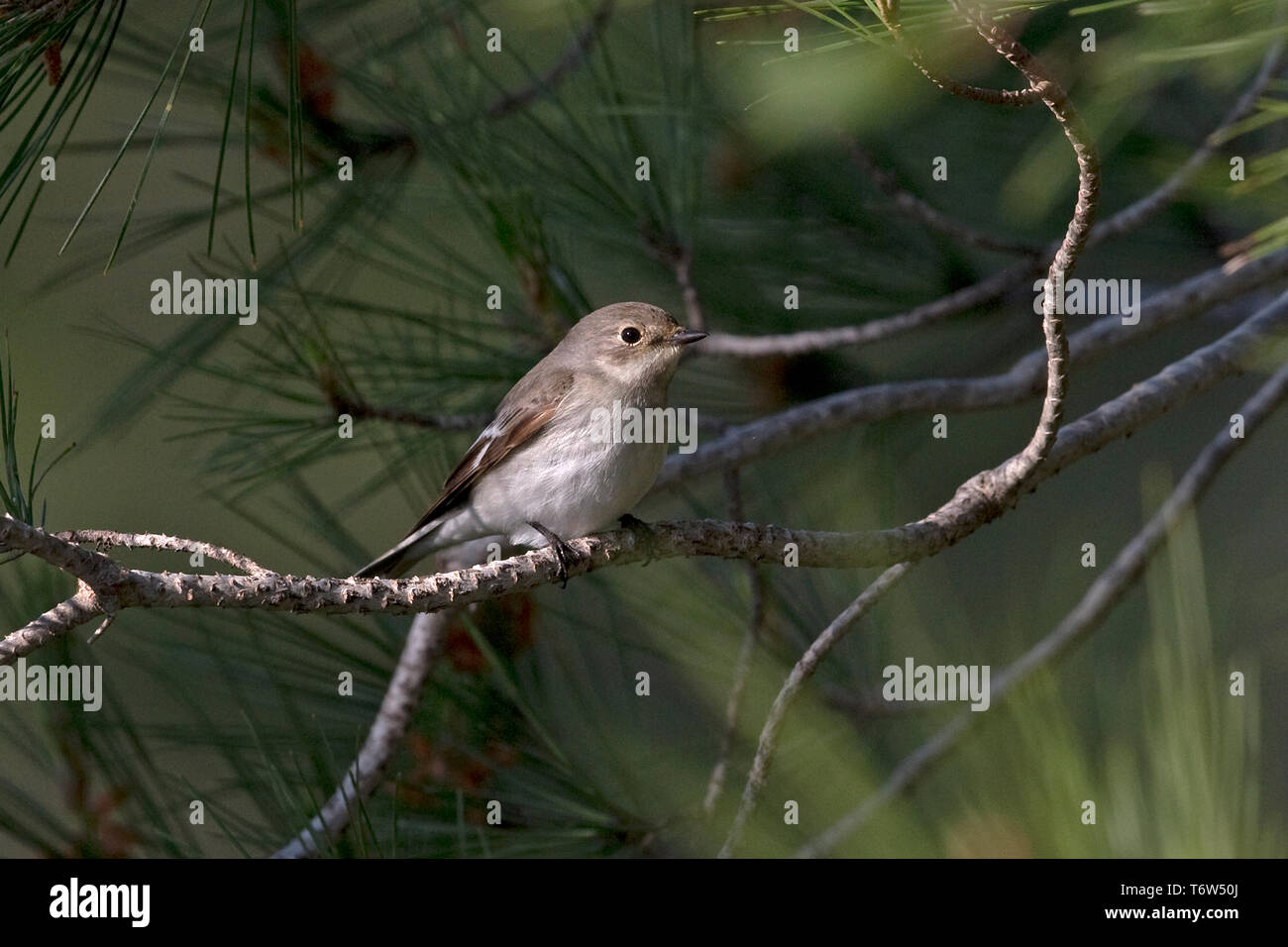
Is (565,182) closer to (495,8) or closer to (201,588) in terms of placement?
(495,8)

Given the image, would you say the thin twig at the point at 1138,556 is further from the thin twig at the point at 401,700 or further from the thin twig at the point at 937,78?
the thin twig at the point at 937,78

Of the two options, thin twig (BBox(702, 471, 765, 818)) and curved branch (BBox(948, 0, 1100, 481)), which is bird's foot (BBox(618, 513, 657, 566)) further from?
curved branch (BBox(948, 0, 1100, 481))

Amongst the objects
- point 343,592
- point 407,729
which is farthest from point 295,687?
point 343,592

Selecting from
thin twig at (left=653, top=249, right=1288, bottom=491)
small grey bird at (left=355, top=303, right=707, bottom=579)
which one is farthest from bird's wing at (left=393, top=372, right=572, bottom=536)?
thin twig at (left=653, top=249, right=1288, bottom=491)

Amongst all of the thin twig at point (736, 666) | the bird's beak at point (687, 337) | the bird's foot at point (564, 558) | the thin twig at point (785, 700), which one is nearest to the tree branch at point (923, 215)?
the bird's beak at point (687, 337)

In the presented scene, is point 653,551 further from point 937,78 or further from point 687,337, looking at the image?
point 937,78
